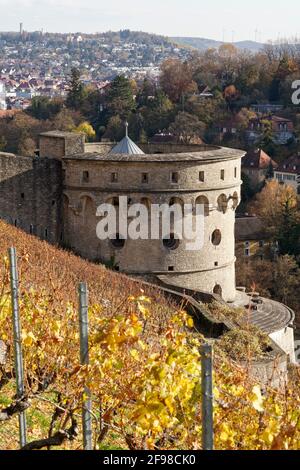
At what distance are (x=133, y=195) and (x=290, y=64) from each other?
204ft

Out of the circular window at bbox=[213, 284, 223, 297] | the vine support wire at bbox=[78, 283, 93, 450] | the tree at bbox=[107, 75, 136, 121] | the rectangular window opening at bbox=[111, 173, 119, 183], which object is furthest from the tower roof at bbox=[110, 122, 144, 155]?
the tree at bbox=[107, 75, 136, 121]

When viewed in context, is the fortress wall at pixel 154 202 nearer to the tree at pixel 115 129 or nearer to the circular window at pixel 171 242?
the circular window at pixel 171 242

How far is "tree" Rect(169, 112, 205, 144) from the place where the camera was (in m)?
71.6

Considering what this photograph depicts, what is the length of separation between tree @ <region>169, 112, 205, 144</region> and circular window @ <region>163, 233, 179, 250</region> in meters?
42.2

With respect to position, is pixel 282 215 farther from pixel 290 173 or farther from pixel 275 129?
pixel 275 129

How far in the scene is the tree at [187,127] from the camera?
71.6m

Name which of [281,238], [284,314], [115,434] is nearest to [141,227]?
[284,314]

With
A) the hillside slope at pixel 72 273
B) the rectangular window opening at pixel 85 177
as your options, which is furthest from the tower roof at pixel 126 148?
the hillside slope at pixel 72 273

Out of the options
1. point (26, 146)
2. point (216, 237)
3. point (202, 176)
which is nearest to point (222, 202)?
point (216, 237)

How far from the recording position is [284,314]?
28906 millimetres

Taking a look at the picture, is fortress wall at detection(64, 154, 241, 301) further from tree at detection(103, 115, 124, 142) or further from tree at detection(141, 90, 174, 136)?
tree at detection(141, 90, 174, 136)

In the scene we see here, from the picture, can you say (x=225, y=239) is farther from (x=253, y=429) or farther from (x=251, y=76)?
(x=251, y=76)
